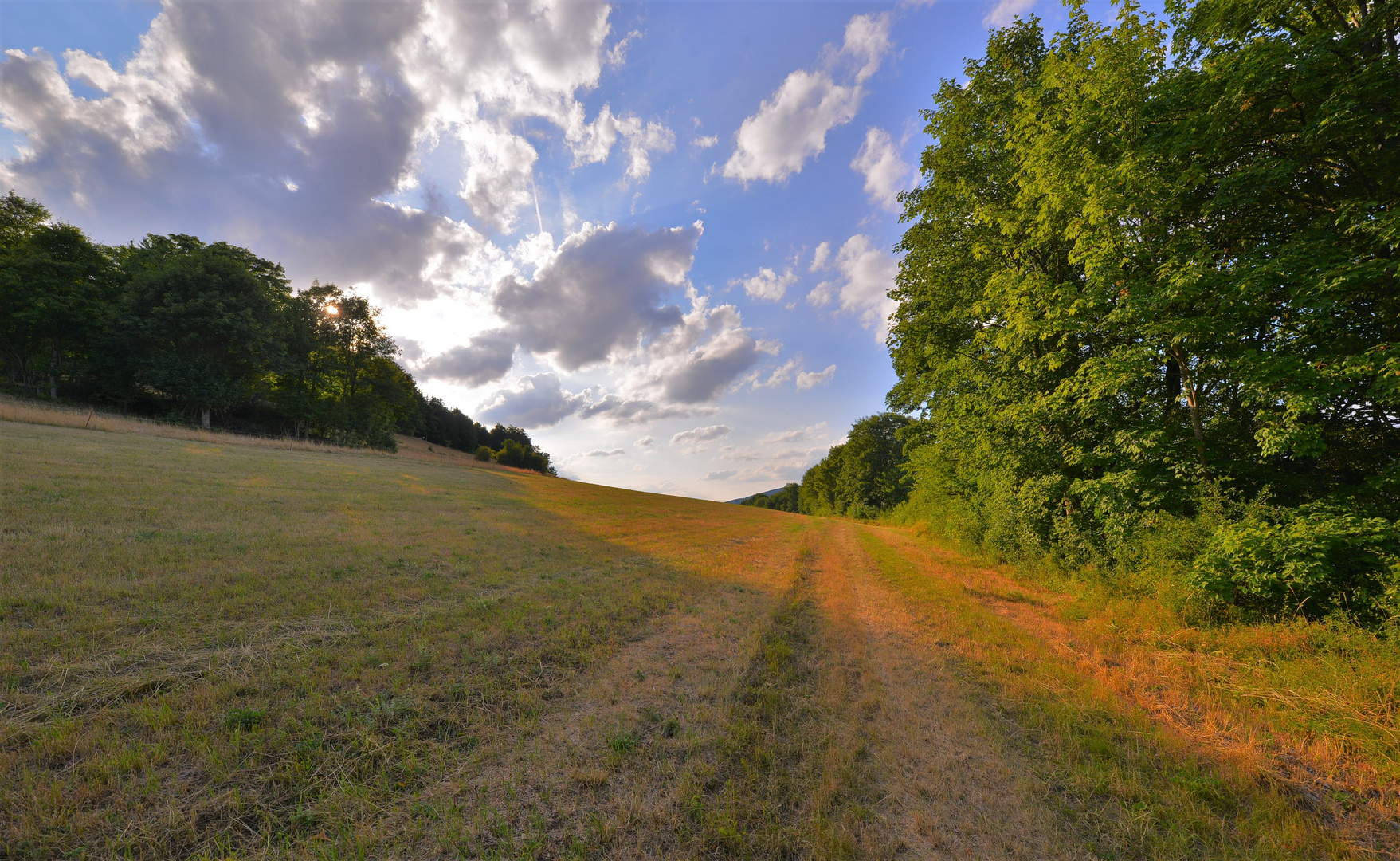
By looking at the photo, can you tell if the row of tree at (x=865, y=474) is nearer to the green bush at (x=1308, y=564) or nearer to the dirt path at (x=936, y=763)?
the green bush at (x=1308, y=564)

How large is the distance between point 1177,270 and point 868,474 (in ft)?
177

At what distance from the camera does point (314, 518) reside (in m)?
11.9

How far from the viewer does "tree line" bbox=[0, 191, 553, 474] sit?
34.0m

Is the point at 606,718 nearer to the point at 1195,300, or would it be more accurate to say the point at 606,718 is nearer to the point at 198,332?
the point at 1195,300

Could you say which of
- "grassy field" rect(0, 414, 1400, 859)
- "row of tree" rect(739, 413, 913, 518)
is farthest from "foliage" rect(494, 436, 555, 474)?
"grassy field" rect(0, 414, 1400, 859)

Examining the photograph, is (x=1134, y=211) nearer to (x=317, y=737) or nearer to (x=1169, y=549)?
(x=1169, y=549)

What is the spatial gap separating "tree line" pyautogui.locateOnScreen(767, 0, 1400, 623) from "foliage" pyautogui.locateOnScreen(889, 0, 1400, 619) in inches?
2.3

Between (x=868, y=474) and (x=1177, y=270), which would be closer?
(x=1177, y=270)

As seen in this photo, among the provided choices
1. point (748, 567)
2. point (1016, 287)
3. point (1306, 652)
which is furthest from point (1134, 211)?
point (748, 567)

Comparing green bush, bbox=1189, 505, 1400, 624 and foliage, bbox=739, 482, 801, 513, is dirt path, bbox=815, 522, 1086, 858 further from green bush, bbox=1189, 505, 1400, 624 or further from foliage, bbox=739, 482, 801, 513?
foliage, bbox=739, 482, 801, 513

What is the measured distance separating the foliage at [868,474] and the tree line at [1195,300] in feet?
136

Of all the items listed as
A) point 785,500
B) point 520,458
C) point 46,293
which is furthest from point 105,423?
point 785,500

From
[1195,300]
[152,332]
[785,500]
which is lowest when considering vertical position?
[785,500]

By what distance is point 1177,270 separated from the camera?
9.21 m
